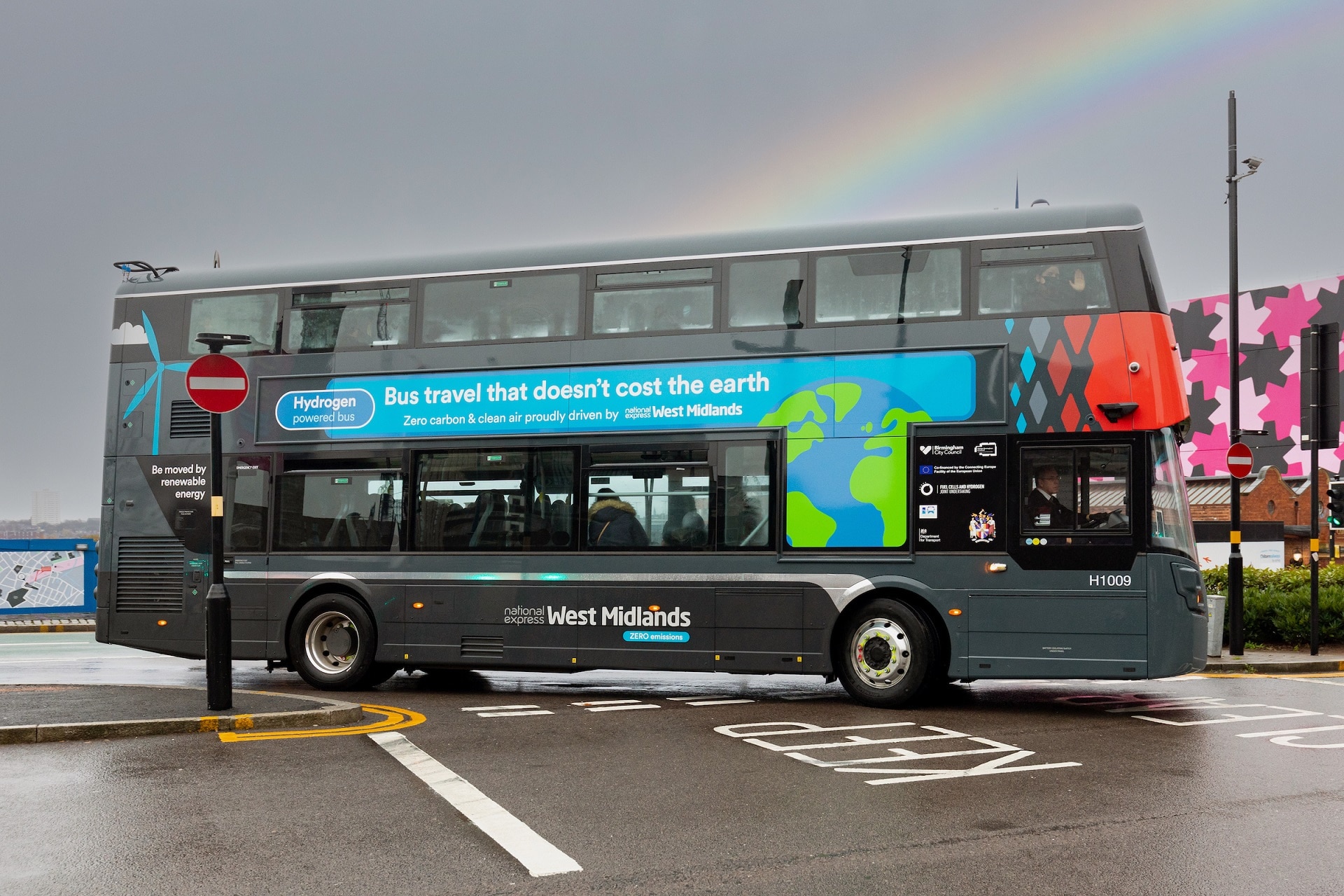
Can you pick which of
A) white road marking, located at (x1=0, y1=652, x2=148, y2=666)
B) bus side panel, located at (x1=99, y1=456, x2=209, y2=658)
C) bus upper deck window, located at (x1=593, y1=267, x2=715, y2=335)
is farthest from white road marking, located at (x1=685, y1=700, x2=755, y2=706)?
white road marking, located at (x1=0, y1=652, x2=148, y2=666)

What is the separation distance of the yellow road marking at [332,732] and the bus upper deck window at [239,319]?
4833 millimetres

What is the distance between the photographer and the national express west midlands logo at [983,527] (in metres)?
11.0

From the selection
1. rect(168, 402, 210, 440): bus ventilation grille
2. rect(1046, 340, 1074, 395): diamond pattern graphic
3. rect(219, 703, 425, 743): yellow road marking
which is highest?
rect(1046, 340, 1074, 395): diamond pattern graphic

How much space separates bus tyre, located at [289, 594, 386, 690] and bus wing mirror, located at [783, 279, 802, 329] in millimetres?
5426

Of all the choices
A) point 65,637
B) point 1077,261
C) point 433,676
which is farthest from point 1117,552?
point 65,637

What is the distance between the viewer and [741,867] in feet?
17.9

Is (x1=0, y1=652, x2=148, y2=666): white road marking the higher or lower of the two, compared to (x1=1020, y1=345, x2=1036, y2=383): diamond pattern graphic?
lower

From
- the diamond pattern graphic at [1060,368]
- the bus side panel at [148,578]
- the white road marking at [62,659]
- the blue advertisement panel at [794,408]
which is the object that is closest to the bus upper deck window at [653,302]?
the blue advertisement panel at [794,408]

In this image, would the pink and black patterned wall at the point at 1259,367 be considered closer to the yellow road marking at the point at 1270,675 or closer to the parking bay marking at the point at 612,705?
the yellow road marking at the point at 1270,675

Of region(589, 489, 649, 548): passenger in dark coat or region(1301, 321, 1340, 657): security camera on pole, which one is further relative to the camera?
region(1301, 321, 1340, 657): security camera on pole

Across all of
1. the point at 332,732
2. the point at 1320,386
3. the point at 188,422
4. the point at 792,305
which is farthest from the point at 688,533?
the point at 1320,386

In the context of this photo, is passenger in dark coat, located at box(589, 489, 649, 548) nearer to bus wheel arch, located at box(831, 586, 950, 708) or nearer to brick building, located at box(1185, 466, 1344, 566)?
bus wheel arch, located at box(831, 586, 950, 708)

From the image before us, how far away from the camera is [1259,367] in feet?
236

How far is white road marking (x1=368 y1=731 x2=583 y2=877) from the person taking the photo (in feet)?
18.1
